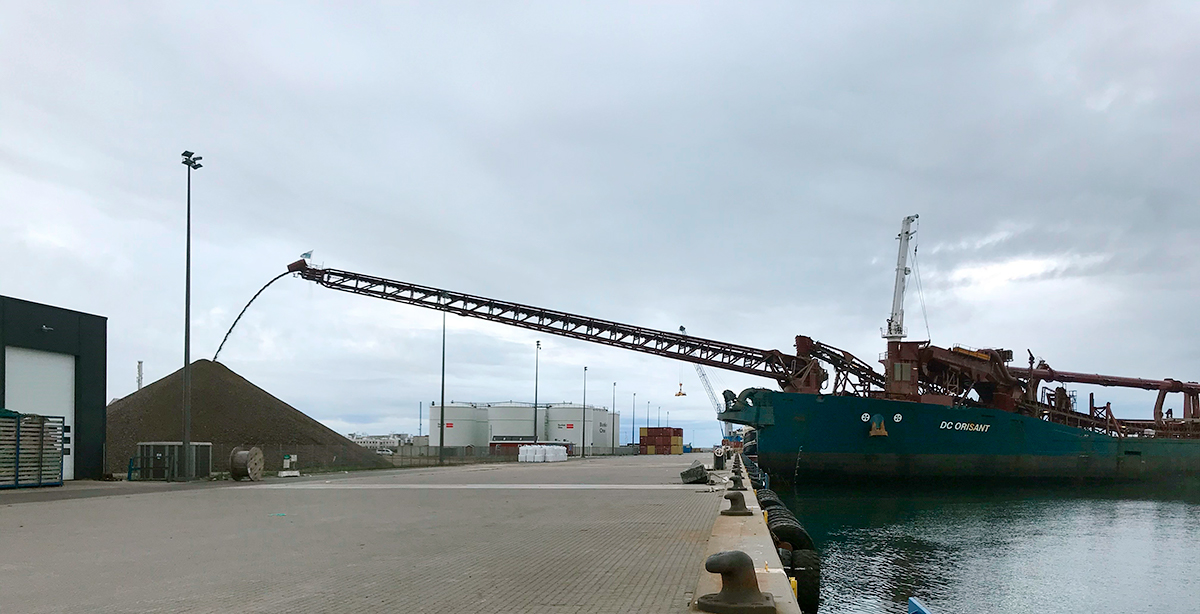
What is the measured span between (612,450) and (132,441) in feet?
241

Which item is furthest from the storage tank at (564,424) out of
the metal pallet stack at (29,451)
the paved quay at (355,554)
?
the paved quay at (355,554)

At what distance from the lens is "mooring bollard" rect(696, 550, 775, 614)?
20.5ft

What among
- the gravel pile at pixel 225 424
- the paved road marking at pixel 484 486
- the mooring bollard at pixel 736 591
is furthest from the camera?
the gravel pile at pixel 225 424

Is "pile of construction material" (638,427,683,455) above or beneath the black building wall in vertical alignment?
beneath

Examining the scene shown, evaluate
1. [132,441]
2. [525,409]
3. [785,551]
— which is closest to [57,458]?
[132,441]

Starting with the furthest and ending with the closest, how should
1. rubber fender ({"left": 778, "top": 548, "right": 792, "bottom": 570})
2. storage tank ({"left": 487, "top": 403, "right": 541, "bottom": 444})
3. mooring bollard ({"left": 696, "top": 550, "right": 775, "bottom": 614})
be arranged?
1. storage tank ({"left": 487, "top": 403, "right": 541, "bottom": 444})
2. rubber fender ({"left": 778, "top": 548, "right": 792, "bottom": 570})
3. mooring bollard ({"left": 696, "top": 550, "right": 775, "bottom": 614})

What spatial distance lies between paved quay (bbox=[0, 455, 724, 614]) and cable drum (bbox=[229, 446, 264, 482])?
7.82 m

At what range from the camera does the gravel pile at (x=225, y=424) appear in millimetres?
38750

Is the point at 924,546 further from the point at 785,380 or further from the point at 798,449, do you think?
the point at 785,380

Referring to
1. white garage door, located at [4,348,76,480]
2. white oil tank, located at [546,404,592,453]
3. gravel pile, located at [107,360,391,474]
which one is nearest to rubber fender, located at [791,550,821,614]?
white garage door, located at [4,348,76,480]

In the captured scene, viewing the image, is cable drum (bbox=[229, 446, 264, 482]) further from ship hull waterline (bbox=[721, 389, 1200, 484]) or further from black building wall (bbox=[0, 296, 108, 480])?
ship hull waterline (bbox=[721, 389, 1200, 484])

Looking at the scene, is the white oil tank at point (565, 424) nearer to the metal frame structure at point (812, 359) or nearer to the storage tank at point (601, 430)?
the storage tank at point (601, 430)

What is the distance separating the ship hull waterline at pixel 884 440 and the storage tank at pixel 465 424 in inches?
2600

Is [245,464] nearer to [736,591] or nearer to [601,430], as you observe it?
[736,591]
